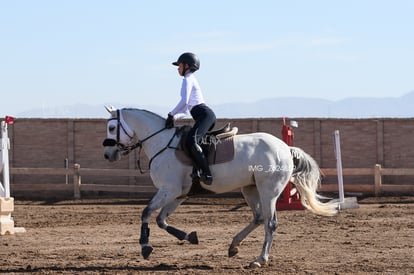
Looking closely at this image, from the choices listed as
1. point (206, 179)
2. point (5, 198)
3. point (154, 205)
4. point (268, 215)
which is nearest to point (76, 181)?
point (5, 198)

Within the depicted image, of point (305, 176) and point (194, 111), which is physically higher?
point (194, 111)

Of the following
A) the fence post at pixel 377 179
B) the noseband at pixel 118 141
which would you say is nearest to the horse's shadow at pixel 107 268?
the noseband at pixel 118 141

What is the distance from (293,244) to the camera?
14.4m

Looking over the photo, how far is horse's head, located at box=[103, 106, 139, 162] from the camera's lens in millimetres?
12938

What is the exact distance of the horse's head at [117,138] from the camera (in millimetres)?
12938

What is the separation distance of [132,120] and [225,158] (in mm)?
1551

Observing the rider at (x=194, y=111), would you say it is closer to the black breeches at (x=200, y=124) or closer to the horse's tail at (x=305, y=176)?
the black breeches at (x=200, y=124)

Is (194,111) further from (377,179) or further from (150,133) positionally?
(377,179)

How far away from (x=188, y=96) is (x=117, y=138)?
1.28m

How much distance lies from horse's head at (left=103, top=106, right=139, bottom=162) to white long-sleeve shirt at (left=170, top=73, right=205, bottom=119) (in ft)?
2.68

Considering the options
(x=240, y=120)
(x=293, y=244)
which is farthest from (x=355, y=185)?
(x=293, y=244)

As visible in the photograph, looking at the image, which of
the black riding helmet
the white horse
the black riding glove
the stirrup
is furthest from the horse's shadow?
the black riding helmet

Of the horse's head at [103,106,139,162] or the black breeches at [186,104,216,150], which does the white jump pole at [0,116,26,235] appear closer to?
the horse's head at [103,106,139,162]

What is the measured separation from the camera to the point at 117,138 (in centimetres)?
1298
